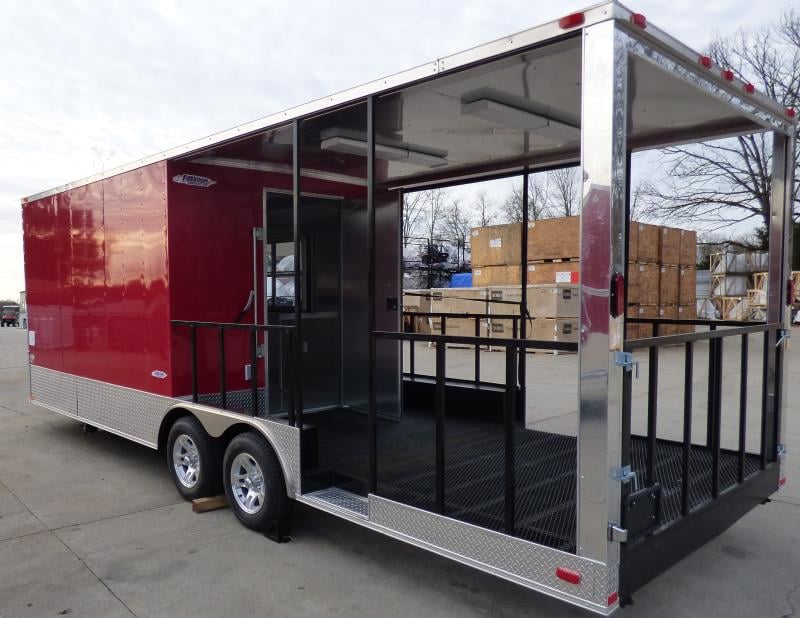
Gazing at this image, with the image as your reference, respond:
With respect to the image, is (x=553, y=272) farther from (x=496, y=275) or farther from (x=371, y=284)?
(x=371, y=284)

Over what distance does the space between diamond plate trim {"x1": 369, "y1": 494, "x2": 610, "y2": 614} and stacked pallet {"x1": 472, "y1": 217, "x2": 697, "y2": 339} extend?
958 cm

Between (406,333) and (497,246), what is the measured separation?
11.0 meters

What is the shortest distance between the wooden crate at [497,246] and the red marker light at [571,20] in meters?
11.1

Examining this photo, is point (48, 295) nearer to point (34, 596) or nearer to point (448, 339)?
point (34, 596)

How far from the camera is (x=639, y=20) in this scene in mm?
2281

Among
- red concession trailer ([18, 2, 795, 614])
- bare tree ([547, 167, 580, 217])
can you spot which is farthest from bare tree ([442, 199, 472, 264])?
red concession trailer ([18, 2, 795, 614])

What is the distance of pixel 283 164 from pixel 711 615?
399cm

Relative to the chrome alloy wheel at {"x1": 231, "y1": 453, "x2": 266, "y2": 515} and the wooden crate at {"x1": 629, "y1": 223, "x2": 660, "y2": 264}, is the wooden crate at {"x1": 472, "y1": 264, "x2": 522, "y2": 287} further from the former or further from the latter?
the chrome alloy wheel at {"x1": 231, "y1": 453, "x2": 266, "y2": 515}

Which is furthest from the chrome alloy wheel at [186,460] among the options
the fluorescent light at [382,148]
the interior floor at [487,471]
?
the fluorescent light at [382,148]

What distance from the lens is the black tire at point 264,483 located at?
3662 millimetres

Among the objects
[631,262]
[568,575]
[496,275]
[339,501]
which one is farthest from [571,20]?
[496,275]

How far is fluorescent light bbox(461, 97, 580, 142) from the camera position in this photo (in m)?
3.45

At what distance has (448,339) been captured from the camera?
2986mm

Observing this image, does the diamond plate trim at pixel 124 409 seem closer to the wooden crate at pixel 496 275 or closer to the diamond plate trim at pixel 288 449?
the diamond plate trim at pixel 288 449
